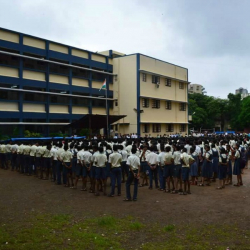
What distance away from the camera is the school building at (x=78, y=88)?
2694 cm

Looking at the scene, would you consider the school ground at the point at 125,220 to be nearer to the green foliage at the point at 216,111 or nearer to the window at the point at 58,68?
the window at the point at 58,68

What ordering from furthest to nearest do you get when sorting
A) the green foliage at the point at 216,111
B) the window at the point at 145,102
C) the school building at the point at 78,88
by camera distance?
the green foliage at the point at 216,111 → the window at the point at 145,102 → the school building at the point at 78,88

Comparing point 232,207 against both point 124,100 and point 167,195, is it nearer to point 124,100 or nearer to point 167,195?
point 167,195

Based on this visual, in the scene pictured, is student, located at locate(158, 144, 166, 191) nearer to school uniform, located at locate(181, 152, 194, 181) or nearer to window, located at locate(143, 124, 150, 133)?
school uniform, located at locate(181, 152, 194, 181)

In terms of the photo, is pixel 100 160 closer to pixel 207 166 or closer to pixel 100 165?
pixel 100 165

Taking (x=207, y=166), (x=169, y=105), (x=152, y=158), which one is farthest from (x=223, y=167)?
(x=169, y=105)

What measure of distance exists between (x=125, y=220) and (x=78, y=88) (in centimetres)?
2663

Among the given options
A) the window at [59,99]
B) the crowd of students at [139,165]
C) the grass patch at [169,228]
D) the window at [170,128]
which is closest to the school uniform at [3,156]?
the crowd of students at [139,165]

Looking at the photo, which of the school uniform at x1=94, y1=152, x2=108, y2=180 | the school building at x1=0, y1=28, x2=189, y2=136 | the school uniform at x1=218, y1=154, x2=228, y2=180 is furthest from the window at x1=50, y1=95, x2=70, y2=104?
the school uniform at x1=218, y1=154, x2=228, y2=180

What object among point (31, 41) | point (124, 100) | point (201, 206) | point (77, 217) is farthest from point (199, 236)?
point (124, 100)

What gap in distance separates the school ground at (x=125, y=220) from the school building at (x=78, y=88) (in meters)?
17.9

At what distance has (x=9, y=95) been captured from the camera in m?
26.7

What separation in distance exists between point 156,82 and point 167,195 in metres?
29.6

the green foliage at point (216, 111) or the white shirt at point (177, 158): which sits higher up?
the green foliage at point (216, 111)
